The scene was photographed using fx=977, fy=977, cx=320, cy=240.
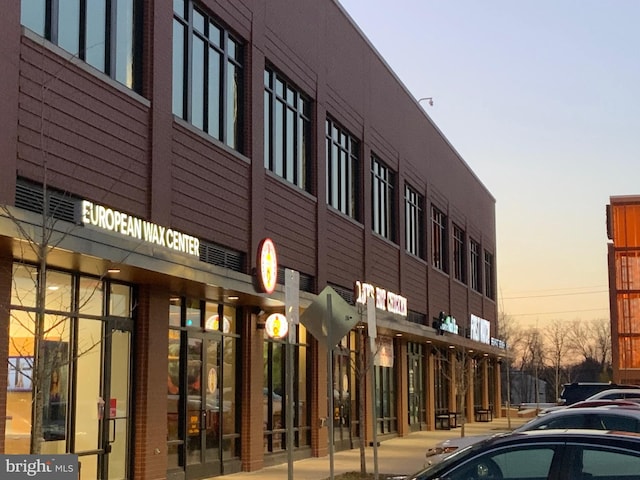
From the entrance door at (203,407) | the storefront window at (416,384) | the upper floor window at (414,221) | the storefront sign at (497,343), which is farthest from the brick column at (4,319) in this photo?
the storefront sign at (497,343)

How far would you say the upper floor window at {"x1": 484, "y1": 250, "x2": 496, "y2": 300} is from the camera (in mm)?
53000

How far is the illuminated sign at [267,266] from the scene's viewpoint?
19.8m

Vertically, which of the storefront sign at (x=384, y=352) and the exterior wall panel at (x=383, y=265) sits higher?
the exterior wall panel at (x=383, y=265)

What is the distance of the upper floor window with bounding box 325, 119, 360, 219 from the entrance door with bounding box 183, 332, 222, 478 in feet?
26.9

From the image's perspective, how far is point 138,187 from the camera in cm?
1642

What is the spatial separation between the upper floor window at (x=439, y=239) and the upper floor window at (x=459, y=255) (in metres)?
2.30

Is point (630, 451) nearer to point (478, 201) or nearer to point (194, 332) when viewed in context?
point (194, 332)

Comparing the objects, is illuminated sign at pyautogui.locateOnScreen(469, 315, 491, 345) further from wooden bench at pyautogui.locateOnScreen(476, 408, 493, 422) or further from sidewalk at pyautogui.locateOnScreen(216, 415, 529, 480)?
sidewalk at pyautogui.locateOnScreen(216, 415, 529, 480)

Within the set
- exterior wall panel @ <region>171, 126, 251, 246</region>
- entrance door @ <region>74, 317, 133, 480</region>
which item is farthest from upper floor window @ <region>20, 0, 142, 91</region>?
entrance door @ <region>74, 317, 133, 480</region>

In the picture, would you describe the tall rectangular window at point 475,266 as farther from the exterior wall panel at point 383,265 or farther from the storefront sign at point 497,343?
the exterior wall panel at point 383,265

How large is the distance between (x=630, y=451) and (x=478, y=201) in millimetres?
43564

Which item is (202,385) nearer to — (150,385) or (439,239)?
(150,385)

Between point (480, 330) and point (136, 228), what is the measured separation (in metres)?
34.7

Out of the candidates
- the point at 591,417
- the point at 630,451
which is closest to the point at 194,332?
the point at 591,417
